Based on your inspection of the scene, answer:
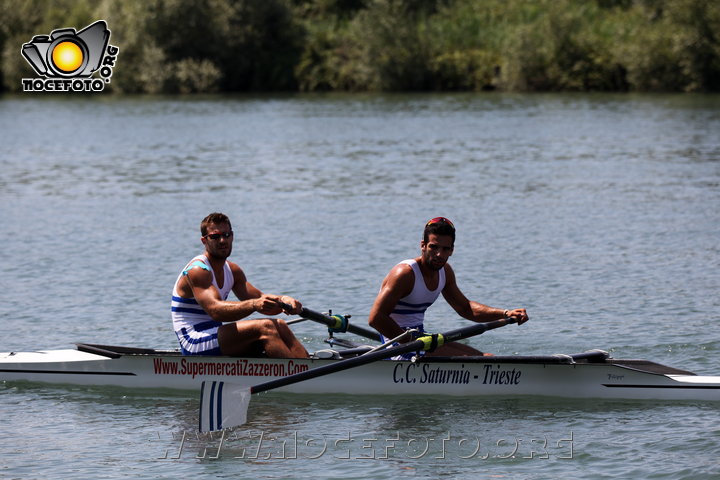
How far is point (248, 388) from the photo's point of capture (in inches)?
403

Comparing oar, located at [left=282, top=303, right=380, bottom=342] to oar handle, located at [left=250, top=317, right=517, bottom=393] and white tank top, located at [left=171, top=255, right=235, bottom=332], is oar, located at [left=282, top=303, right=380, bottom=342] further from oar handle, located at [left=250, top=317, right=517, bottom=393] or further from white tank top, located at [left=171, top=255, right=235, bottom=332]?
white tank top, located at [left=171, top=255, right=235, bottom=332]

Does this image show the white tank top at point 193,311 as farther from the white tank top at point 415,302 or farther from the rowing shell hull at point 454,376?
the white tank top at point 415,302

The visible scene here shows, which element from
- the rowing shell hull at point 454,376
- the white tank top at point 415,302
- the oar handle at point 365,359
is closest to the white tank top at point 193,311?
the rowing shell hull at point 454,376

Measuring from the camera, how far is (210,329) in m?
11.0

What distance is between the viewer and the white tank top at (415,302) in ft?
35.6

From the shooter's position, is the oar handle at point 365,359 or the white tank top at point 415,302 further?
the white tank top at point 415,302

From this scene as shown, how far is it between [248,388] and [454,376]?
2086 mm

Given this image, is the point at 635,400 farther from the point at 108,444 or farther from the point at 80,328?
the point at 80,328

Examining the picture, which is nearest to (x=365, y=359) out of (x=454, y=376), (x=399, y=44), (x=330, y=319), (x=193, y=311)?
(x=330, y=319)

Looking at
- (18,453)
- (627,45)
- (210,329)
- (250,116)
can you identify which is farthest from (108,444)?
(627,45)

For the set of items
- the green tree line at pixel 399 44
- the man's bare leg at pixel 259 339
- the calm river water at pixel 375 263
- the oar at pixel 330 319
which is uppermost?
the green tree line at pixel 399 44

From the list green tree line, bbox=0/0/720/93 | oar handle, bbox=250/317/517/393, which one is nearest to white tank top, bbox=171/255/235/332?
oar handle, bbox=250/317/517/393

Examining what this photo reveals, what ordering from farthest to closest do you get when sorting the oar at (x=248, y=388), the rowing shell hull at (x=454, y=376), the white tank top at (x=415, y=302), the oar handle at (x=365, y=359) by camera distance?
1. the white tank top at (x=415, y=302)
2. the rowing shell hull at (x=454, y=376)
3. the oar handle at (x=365, y=359)
4. the oar at (x=248, y=388)

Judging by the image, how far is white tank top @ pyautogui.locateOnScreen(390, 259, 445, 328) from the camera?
427 inches
